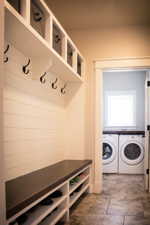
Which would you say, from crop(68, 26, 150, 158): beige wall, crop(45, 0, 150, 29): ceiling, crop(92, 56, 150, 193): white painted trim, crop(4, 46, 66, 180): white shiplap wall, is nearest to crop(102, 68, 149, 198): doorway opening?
crop(92, 56, 150, 193): white painted trim

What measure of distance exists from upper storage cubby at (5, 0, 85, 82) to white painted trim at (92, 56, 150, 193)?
0.74 metres

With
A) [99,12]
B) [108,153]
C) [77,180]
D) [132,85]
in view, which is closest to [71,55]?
[99,12]

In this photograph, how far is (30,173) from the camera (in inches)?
87.9

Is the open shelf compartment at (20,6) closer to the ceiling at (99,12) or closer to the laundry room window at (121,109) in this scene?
the ceiling at (99,12)

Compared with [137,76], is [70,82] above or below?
below

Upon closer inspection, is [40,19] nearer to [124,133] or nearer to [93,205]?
[93,205]

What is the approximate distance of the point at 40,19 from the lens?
6.66ft

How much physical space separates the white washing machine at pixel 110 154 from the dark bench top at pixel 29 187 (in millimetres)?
2727

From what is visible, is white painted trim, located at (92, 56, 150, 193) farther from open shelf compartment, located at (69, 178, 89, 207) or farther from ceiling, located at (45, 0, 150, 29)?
ceiling, located at (45, 0, 150, 29)

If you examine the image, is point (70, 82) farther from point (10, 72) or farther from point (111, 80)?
point (111, 80)

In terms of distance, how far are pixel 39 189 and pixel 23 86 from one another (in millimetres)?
949

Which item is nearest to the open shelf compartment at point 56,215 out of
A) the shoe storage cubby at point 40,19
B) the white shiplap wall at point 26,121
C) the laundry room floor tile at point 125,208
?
the white shiplap wall at point 26,121

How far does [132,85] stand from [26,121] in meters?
4.10

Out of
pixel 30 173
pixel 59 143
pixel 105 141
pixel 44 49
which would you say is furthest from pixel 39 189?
pixel 105 141
